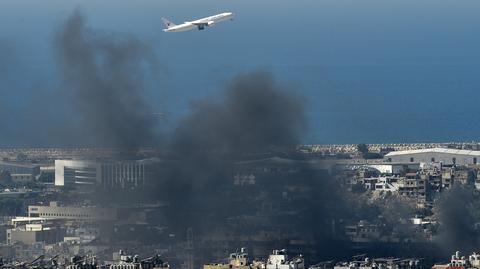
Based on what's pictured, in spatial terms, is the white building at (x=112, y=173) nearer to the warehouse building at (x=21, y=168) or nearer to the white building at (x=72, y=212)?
the white building at (x=72, y=212)

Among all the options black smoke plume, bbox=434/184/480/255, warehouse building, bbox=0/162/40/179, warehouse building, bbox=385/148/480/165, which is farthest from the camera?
warehouse building, bbox=385/148/480/165

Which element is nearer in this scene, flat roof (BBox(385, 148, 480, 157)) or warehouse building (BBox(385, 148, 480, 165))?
warehouse building (BBox(385, 148, 480, 165))

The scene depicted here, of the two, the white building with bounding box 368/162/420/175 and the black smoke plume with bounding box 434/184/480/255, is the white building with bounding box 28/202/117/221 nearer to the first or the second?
the black smoke plume with bounding box 434/184/480/255

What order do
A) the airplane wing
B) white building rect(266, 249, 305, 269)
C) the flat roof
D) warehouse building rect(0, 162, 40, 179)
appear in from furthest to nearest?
the flat roof < warehouse building rect(0, 162, 40, 179) < the airplane wing < white building rect(266, 249, 305, 269)

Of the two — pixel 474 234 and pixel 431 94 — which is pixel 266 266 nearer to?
pixel 474 234

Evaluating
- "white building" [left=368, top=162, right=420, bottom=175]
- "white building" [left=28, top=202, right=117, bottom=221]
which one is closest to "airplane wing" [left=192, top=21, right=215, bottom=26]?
"white building" [left=28, top=202, right=117, bottom=221]

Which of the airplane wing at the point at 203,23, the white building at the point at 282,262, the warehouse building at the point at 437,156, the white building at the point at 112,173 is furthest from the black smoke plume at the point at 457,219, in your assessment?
the warehouse building at the point at 437,156

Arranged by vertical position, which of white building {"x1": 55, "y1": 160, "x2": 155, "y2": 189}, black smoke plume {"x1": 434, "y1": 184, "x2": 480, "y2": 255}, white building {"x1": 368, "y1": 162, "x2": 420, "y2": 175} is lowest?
black smoke plume {"x1": 434, "y1": 184, "x2": 480, "y2": 255}

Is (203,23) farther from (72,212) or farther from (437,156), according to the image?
(437,156)

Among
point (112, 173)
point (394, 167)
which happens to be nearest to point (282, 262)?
point (112, 173)

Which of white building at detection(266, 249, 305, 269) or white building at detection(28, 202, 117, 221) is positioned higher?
white building at detection(28, 202, 117, 221)
